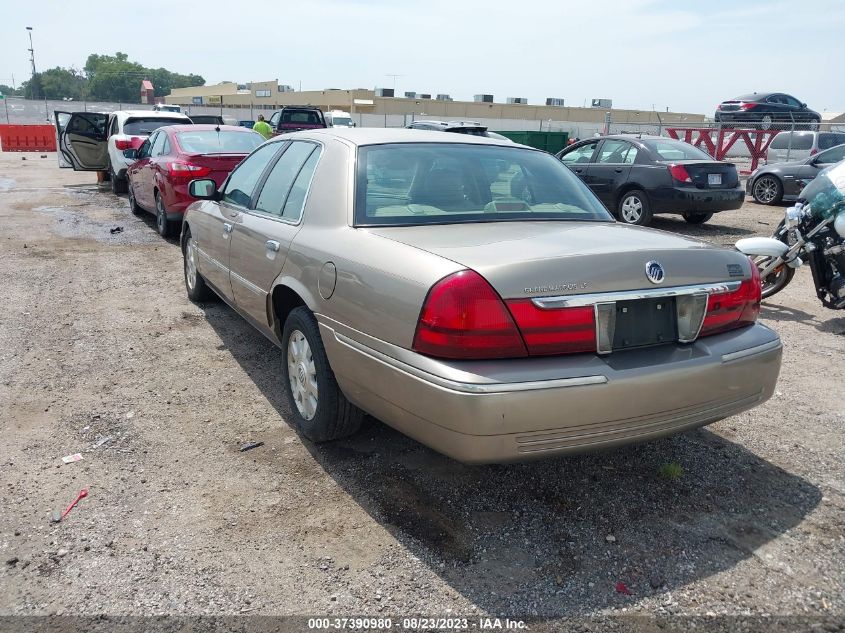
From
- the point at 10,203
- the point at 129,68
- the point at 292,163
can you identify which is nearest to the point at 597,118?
the point at 10,203

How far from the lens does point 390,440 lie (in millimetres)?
3926

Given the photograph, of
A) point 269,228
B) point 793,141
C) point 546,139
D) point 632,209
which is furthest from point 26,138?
point 269,228

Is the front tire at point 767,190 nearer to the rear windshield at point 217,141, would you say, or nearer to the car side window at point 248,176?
the rear windshield at point 217,141

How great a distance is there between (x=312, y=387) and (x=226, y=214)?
193 cm

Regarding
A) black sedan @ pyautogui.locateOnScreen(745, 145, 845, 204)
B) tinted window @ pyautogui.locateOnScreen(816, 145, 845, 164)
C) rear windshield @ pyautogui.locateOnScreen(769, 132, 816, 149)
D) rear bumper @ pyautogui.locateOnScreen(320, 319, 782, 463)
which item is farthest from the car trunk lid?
rear windshield @ pyautogui.locateOnScreen(769, 132, 816, 149)

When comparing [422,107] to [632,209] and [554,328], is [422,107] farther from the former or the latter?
[554,328]

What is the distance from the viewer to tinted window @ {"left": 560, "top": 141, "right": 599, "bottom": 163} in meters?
12.2

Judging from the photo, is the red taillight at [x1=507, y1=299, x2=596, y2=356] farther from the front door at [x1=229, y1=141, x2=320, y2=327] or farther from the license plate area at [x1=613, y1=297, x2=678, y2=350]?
the front door at [x1=229, y1=141, x2=320, y2=327]

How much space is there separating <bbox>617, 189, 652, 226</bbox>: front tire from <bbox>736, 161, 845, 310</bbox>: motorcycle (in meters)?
4.59

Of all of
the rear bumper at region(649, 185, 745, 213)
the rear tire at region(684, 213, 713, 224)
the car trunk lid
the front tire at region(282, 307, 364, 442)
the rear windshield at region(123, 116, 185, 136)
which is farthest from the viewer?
the rear windshield at region(123, 116, 185, 136)

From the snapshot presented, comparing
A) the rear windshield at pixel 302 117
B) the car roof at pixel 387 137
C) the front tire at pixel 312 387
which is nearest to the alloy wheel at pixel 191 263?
the car roof at pixel 387 137

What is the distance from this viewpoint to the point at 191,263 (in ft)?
21.2

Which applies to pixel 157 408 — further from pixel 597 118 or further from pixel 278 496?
pixel 597 118

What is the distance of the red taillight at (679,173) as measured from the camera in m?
10.8
